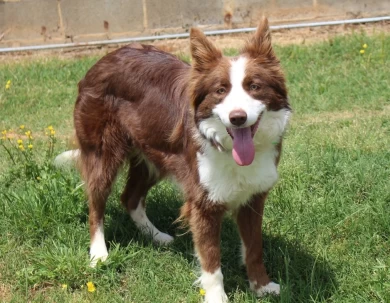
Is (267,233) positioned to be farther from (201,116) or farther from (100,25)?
(100,25)

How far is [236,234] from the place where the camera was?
452 cm

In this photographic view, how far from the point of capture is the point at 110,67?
4297 mm

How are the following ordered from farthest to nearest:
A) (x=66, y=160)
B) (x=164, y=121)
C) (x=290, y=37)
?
1. (x=290, y=37)
2. (x=66, y=160)
3. (x=164, y=121)

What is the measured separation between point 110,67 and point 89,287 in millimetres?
1506

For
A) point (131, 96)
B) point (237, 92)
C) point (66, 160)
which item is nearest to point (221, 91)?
point (237, 92)

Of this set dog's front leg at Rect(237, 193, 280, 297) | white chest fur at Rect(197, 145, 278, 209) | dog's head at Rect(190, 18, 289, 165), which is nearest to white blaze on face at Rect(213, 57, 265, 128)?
dog's head at Rect(190, 18, 289, 165)

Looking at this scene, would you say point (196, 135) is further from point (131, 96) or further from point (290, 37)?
A: point (290, 37)

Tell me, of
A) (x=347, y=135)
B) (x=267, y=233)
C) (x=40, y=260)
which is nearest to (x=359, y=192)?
(x=267, y=233)

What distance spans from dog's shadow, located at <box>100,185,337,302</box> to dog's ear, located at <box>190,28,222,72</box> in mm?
1317

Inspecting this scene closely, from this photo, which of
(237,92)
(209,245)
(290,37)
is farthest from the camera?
(290,37)

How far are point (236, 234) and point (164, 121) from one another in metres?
1.07

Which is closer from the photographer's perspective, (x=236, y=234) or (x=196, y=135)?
(x=196, y=135)

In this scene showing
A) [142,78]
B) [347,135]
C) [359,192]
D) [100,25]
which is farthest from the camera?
[100,25]

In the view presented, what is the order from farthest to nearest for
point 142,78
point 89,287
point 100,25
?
point 100,25 → point 142,78 → point 89,287
